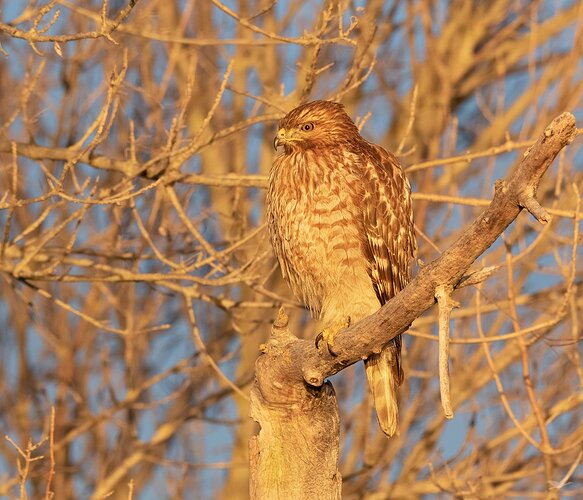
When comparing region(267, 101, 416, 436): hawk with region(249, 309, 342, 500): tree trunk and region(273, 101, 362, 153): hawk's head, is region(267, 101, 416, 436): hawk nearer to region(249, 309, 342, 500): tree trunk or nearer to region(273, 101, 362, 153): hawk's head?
region(273, 101, 362, 153): hawk's head

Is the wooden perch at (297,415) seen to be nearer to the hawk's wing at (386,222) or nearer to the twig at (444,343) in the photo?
the twig at (444,343)

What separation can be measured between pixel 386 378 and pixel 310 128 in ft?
4.36

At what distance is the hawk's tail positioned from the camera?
17.4 feet

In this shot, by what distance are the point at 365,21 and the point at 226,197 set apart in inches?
67.7

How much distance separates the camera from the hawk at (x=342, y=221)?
17.2 ft

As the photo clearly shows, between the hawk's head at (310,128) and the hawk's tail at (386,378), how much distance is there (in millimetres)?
1083

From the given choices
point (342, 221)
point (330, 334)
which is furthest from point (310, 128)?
point (330, 334)

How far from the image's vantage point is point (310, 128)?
5438 millimetres

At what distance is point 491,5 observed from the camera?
387 inches

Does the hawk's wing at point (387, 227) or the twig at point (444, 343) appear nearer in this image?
the twig at point (444, 343)

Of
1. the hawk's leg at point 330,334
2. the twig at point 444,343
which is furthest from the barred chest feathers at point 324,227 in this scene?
the twig at point 444,343

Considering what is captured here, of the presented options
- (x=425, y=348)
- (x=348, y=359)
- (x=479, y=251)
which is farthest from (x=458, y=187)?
(x=479, y=251)

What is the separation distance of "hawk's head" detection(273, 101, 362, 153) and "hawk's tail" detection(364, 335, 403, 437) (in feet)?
3.55

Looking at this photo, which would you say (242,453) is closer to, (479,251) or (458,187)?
(458,187)
